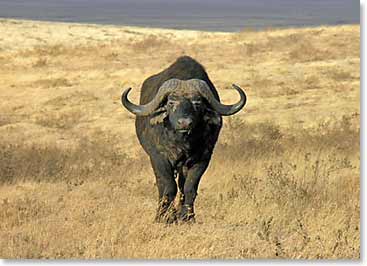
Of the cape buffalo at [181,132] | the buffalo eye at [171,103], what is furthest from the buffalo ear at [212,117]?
the buffalo eye at [171,103]

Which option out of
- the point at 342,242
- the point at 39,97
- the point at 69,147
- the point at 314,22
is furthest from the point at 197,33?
the point at 342,242

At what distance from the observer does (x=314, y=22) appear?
35906mm

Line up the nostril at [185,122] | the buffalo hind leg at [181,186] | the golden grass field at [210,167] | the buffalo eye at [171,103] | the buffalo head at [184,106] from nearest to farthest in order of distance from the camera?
the golden grass field at [210,167], the nostril at [185,122], the buffalo head at [184,106], the buffalo eye at [171,103], the buffalo hind leg at [181,186]

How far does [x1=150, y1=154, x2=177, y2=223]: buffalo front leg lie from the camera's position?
26.2 feet

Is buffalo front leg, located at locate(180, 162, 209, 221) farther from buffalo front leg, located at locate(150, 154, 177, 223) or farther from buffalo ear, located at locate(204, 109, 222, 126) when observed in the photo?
buffalo ear, located at locate(204, 109, 222, 126)

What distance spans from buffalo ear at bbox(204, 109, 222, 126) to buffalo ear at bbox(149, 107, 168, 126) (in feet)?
1.32

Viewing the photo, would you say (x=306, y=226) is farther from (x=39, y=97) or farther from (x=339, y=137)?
(x=39, y=97)

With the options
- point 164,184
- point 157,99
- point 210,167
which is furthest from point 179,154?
point 210,167

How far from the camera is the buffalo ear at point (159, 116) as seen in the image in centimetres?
770

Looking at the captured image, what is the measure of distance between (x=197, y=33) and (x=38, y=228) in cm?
3505

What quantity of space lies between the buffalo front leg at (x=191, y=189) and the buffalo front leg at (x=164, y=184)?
0.12 metres

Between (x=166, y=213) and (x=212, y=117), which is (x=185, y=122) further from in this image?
(x=166, y=213)

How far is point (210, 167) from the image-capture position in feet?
37.3

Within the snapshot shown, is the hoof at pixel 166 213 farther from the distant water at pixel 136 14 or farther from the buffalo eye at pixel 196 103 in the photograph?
the distant water at pixel 136 14
